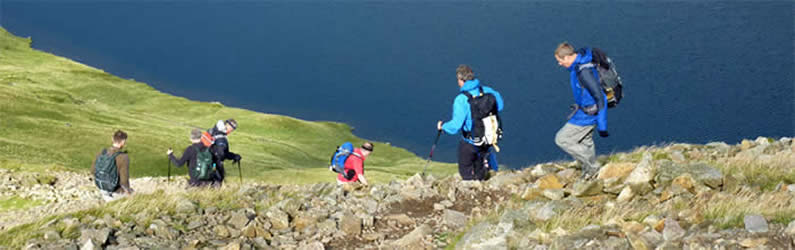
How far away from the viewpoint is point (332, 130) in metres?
136

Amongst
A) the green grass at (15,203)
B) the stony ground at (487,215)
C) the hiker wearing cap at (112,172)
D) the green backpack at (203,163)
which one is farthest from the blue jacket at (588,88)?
the green grass at (15,203)

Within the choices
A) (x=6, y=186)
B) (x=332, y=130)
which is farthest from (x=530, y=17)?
(x=6, y=186)

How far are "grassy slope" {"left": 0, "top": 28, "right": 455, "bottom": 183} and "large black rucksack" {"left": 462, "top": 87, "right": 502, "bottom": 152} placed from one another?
4080 cm

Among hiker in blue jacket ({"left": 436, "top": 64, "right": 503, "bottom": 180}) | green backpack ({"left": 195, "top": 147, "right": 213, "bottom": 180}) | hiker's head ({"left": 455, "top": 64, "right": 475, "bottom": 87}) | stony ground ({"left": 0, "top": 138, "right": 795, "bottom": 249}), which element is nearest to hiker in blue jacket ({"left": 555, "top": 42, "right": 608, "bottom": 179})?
stony ground ({"left": 0, "top": 138, "right": 795, "bottom": 249})

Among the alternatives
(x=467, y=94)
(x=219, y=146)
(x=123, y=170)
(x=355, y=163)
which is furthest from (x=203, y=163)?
(x=467, y=94)

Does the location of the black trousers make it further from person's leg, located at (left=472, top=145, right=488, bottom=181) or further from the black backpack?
the black backpack

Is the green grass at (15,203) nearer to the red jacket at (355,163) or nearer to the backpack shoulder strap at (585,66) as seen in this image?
the red jacket at (355,163)

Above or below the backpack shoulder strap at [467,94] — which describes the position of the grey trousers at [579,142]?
below

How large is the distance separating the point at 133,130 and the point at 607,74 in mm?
74016

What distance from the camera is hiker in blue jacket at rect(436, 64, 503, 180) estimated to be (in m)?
16.8

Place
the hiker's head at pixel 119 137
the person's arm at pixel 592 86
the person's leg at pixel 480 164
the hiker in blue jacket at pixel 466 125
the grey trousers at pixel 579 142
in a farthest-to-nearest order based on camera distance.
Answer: the person's leg at pixel 480 164, the hiker's head at pixel 119 137, the hiker in blue jacket at pixel 466 125, the grey trousers at pixel 579 142, the person's arm at pixel 592 86

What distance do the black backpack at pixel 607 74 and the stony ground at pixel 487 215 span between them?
1.76 meters

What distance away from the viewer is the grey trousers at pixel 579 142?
16094mm

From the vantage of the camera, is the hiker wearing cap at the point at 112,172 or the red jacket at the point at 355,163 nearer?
the hiker wearing cap at the point at 112,172
